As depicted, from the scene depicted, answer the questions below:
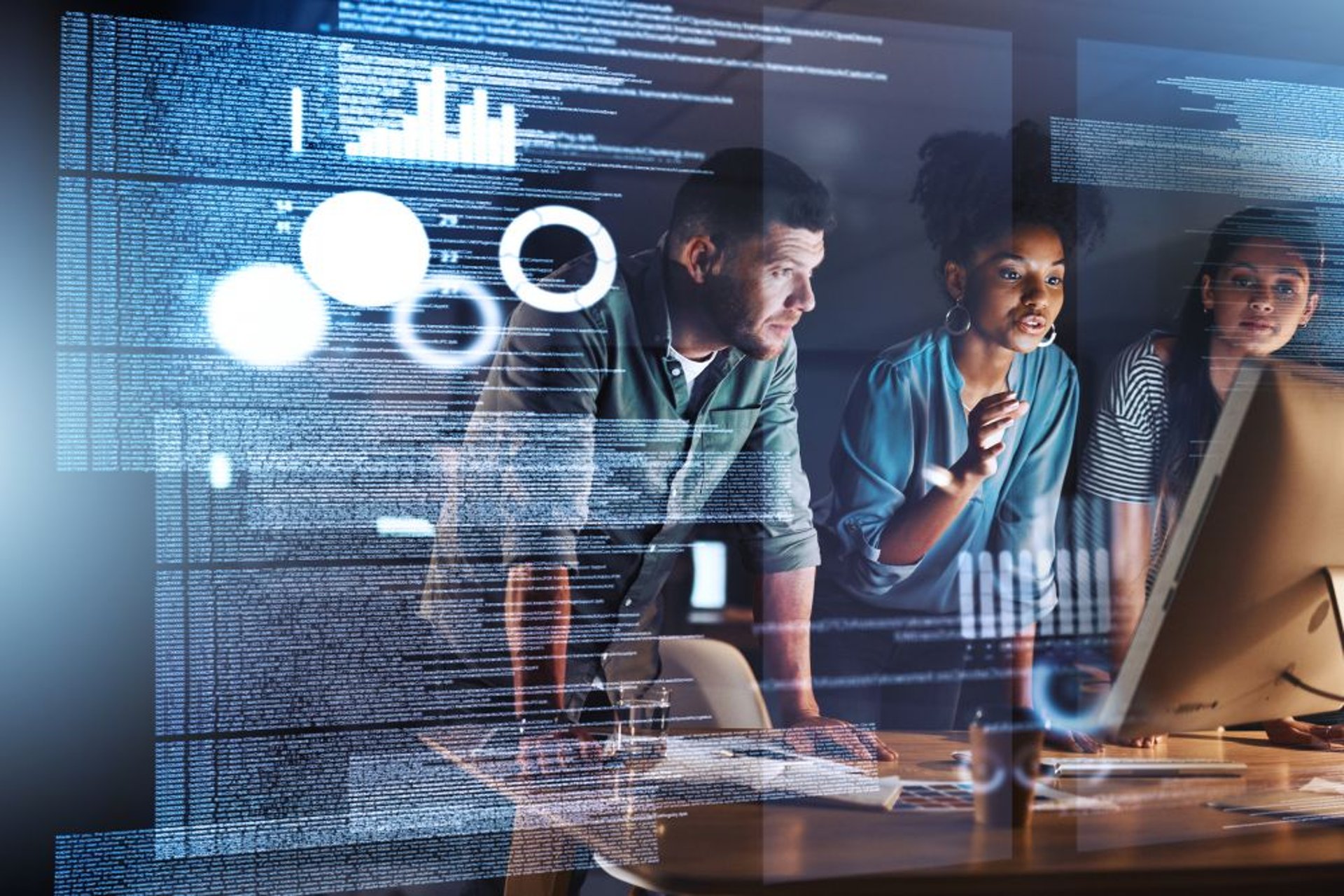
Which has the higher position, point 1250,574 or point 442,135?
point 442,135

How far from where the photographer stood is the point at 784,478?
1.71 meters

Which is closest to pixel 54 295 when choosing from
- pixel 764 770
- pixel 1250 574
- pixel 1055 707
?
pixel 764 770

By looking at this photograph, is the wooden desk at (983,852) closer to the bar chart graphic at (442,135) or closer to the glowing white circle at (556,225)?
the glowing white circle at (556,225)

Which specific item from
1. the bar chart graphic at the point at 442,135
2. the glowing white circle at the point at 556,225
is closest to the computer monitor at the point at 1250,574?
the glowing white circle at the point at 556,225

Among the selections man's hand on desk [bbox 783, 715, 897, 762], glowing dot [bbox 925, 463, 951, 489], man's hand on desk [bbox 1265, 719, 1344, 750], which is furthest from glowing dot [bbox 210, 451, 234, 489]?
man's hand on desk [bbox 1265, 719, 1344, 750]

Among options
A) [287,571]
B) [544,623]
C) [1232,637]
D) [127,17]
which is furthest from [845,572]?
[127,17]

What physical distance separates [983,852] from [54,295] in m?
1.25

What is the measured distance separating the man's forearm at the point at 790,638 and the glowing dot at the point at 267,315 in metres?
0.70

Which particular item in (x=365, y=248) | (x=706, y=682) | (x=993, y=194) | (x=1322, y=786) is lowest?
(x=1322, y=786)

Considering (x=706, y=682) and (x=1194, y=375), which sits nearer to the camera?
(x=706, y=682)

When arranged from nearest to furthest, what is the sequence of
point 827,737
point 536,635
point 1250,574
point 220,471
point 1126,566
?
point 1250,574 → point 220,471 → point 536,635 → point 827,737 → point 1126,566

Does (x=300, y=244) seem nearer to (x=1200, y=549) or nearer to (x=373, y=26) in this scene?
(x=373, y=26)

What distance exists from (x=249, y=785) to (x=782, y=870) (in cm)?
70

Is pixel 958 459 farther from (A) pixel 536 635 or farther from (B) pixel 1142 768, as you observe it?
(A) pixel 536 635
